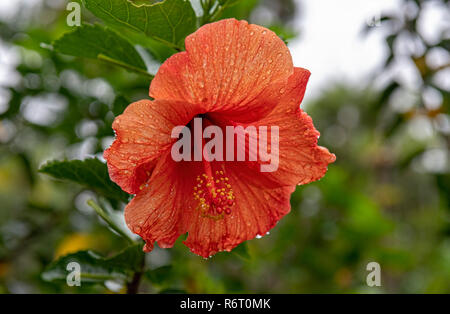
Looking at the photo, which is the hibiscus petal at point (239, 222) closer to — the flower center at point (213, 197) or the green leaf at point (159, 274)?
the flower center at point (213, 197)

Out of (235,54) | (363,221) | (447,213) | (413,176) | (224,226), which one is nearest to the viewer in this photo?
(235,54)

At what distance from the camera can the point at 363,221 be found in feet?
7.55

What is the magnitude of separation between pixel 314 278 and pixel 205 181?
1787mm

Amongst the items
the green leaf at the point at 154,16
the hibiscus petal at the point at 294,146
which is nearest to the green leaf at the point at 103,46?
the green leaf at the point at 154,16

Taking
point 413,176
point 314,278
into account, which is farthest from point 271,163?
point 413,176

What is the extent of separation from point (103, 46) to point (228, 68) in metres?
0.38

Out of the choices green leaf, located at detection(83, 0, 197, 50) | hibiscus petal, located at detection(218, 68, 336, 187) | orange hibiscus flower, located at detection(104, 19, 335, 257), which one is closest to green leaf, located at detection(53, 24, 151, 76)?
green leaf, located at detection(83, 0, 197, 50)

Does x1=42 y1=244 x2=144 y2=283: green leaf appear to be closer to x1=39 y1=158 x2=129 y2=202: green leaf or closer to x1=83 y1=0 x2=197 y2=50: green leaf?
x1=39 y1=158 x2=129 y2=202: green leaf

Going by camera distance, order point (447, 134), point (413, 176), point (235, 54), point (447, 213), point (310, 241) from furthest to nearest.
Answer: point (413, 176) → point (310, 241) → point (447, 213) → point (447, 134) → point (235, 54)

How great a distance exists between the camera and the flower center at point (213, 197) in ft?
2.84

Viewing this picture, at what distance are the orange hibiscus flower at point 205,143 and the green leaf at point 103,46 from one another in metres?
0.21

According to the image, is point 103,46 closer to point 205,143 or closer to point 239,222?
point 205,143

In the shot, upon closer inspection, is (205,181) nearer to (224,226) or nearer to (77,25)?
(224,226)

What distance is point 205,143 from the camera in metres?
0.95
